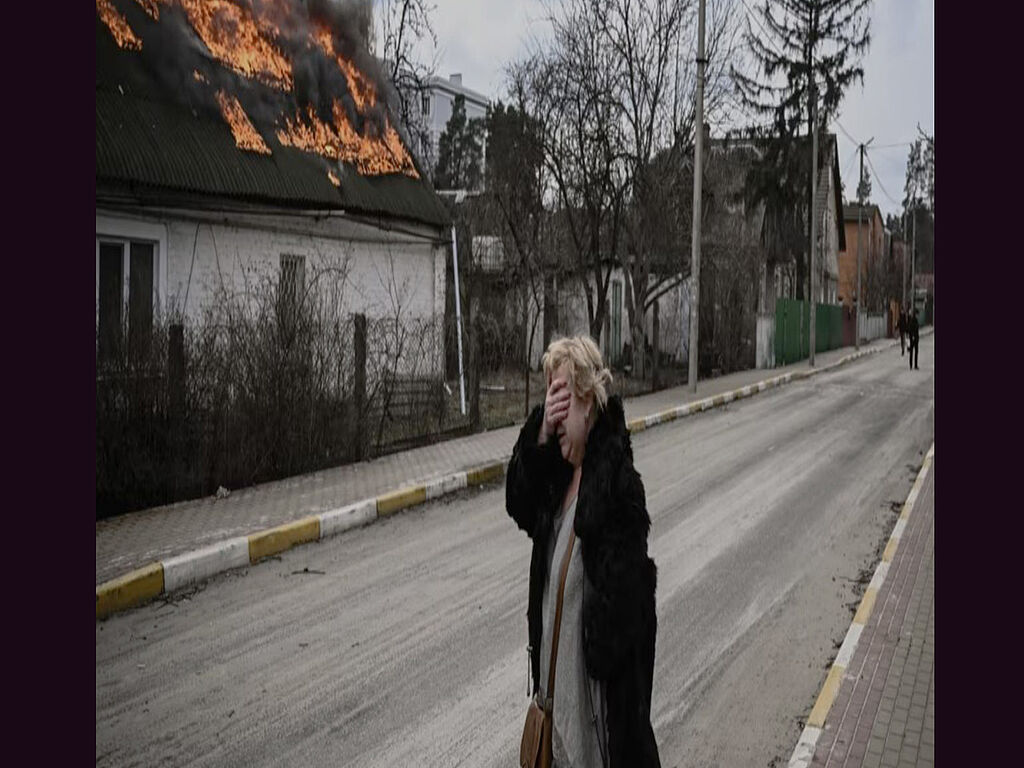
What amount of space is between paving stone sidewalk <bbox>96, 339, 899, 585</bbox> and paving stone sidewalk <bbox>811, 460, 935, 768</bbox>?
527 centimetres

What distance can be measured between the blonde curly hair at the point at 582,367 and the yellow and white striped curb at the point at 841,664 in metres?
2.32

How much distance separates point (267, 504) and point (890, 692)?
672cm


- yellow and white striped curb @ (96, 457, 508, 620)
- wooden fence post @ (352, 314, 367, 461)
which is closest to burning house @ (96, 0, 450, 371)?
wooden fence post @ (352, 314, 367, 461)

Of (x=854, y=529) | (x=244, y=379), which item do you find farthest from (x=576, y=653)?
(x=244, y=379)

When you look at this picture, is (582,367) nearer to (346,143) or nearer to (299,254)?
(299,254)

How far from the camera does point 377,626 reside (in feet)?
22.6

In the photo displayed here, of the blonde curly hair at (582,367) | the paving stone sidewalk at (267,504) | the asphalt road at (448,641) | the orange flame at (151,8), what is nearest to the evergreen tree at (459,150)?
the orange flame at (151,8)

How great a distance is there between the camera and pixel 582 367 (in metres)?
3.66

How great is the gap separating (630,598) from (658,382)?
21.4m

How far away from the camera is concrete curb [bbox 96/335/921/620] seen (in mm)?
7421

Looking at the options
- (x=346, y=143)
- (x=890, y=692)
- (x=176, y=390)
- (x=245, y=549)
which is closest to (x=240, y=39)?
(x=346, y=143)

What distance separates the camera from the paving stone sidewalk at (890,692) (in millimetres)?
4891

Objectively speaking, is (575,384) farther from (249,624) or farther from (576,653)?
(249,624)

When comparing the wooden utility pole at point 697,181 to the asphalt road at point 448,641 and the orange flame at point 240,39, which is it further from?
the asphalt road at point 448,641
